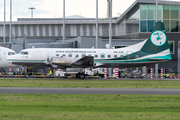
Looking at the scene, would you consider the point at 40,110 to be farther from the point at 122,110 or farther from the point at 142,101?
the point at 142,101

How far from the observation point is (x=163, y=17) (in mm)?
58156

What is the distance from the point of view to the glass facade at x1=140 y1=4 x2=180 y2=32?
58.0 metres

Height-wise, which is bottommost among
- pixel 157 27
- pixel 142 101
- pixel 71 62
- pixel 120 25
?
pixel 142 101

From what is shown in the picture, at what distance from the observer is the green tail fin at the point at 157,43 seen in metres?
37.7

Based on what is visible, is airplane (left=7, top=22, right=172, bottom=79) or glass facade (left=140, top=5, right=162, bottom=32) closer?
airplane (left=7, top=22, right=172, bottom=79)

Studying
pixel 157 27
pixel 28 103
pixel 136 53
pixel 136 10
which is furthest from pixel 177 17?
pixel 28 103

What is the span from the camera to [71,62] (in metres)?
34.7

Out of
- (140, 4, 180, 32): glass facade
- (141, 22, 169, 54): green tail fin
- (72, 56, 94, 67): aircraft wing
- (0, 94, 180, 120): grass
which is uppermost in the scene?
(140, 4, 180, 32): glass facade

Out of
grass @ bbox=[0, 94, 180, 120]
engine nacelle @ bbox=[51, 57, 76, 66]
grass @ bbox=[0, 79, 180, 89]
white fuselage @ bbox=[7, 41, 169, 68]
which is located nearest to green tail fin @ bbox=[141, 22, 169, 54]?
white fuselage @ bbox=[7, 41, 169, 68]

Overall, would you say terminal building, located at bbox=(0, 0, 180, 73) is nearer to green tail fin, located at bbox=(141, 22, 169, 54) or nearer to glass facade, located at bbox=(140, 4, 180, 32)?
glass facade, located at bbox=(140, 4, 180, 32)

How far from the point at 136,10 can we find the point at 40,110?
50205mm

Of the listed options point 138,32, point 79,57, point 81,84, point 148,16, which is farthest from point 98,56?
point 148,16

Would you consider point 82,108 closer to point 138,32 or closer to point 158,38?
point 158,38

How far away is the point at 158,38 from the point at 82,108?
27260 mm
